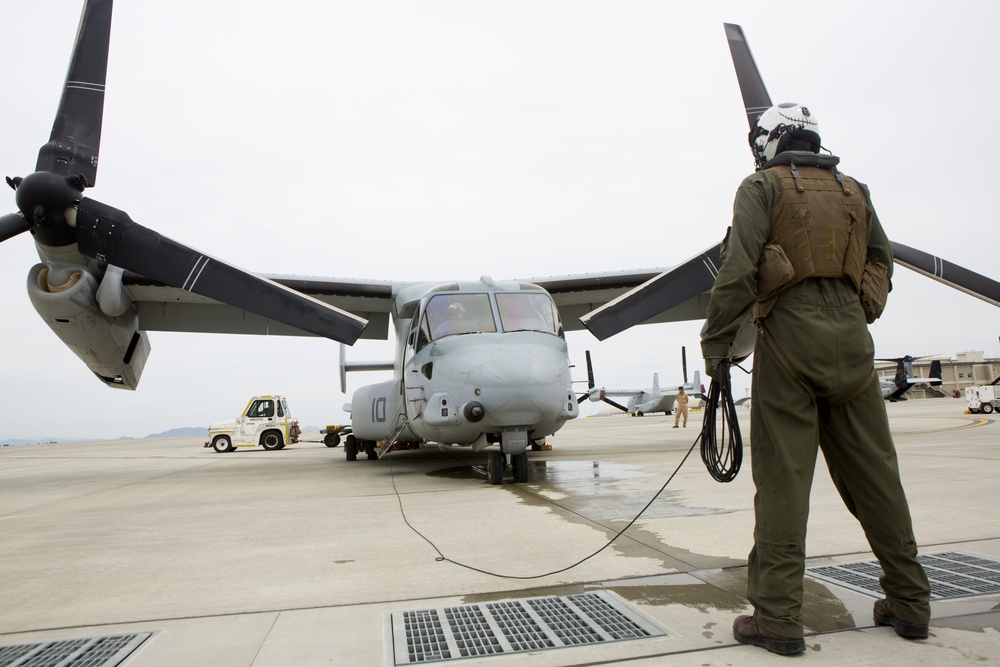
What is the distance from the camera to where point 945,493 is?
5.33 metres

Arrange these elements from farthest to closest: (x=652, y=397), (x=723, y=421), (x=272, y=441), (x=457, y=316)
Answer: (x=652, y=397)
(x=272, y=441)
(x=457, y=316)
(x=723, y=421)

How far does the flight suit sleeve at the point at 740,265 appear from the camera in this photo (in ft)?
8.52

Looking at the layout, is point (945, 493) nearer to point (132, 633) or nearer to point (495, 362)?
point (495, 362)

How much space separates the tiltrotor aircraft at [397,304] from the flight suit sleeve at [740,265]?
181 inches

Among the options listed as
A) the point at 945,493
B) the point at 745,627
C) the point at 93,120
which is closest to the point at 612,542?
Answer: the point at 745,627

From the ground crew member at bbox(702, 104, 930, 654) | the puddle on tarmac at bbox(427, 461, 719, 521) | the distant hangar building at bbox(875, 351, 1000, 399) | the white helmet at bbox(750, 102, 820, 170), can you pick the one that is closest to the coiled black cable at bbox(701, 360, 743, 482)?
the ground crew member at bbox(702, 104, 930, 654)

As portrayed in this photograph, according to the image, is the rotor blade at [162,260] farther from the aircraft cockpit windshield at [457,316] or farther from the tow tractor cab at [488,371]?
the tow tractor cab at [488,371]

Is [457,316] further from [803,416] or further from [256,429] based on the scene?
[256,429]

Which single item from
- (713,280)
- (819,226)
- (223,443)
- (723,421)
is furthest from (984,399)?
(223,443)

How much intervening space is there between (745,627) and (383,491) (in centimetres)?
550

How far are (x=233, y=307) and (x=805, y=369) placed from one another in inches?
437

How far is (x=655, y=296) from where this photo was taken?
8.70 metres

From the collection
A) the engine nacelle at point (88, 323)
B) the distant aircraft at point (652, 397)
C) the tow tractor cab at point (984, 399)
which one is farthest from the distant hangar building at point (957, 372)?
the engine nacelle at point (88, 323)

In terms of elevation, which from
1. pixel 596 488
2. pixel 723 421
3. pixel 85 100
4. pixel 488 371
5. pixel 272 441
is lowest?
pixel 272 441
